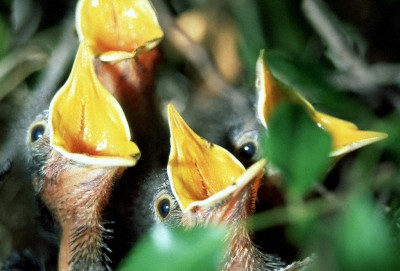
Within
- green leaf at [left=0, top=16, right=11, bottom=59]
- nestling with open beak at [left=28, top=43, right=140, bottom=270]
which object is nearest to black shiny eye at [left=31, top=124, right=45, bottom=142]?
nestling with open beak at [left=28, top=43, right=140, bottom=270]

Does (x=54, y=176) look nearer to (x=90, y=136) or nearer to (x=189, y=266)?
(x=90, y=136)

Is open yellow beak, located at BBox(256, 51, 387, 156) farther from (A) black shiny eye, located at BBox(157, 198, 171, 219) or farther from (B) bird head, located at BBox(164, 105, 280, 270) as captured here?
(A) black shiny eye, located at BBox(157, 198, 171, 219)

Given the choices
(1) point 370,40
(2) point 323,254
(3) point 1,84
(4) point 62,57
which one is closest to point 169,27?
(4) point 62,57

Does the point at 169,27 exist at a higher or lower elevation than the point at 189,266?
lower

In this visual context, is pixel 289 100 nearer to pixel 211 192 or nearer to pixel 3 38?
pixel 211 192

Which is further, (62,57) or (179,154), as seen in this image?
(62,57)

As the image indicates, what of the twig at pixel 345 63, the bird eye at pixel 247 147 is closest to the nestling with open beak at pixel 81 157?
the bird eye at pixel 247 147
